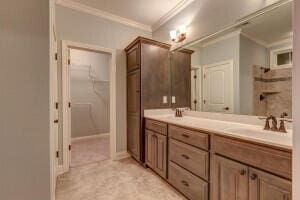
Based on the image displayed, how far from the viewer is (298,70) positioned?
543mm

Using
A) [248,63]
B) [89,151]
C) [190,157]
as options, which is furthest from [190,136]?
[89,151]

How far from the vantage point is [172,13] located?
2.84 metres

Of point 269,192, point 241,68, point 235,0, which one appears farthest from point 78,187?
point 235,0

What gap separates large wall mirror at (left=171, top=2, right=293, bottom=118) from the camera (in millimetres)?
1517

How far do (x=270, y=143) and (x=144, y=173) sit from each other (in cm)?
184

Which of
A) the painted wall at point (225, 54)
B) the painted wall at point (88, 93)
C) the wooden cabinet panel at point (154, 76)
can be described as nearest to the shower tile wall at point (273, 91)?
the painted wall at point (225, 54)

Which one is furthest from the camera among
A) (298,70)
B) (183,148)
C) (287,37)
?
(183,148)

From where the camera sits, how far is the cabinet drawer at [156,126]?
215 centimetres

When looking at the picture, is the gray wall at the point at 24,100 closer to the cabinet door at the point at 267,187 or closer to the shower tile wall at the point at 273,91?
the cabinet door at the point at 267,187

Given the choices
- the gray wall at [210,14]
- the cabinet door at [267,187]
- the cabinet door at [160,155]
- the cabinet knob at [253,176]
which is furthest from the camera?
the cabinet door at [160,155]

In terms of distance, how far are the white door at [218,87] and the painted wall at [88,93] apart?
3101 millimetres

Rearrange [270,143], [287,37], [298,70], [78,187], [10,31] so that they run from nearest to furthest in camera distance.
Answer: [298,70], [270,143], [10,31], [287,37], [78,187]

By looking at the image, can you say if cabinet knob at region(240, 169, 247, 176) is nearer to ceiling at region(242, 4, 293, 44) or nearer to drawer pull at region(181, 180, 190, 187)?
drawer pull at region(181, 180, 190, 187)

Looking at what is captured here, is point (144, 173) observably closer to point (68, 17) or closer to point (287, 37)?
point (287, 37)
